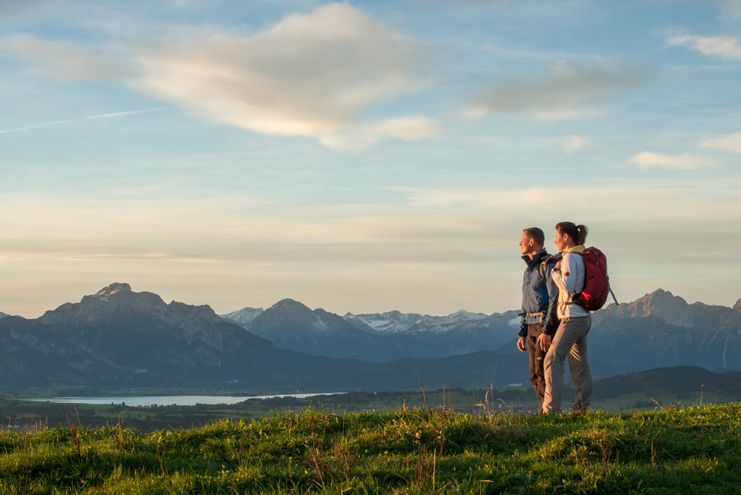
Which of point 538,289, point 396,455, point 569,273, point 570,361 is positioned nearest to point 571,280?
point 569,273

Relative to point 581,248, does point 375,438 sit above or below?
below

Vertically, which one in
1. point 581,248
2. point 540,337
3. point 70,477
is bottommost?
point 70,477

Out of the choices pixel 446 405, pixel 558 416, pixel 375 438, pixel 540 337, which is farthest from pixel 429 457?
pixel 540 337

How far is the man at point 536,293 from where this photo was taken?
17.2 metres

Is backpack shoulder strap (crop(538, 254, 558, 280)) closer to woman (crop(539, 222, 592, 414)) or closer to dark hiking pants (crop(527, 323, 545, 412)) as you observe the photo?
woman (crop(539, 222, 592, 414))

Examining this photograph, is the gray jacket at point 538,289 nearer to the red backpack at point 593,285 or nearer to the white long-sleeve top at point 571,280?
the white long-sleeve top at point 571,280

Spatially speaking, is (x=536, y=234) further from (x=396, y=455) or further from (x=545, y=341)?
(x=396, y=455)

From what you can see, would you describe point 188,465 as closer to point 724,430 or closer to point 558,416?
point 558,416

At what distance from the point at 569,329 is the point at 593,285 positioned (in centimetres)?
99

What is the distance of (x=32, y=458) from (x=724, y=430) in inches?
443

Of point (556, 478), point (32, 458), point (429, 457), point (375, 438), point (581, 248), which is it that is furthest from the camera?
point (581, 248)

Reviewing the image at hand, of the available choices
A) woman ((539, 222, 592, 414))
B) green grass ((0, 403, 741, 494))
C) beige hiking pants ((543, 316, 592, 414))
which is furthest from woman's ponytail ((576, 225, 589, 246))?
green grass ((0, 403, 741, 494))

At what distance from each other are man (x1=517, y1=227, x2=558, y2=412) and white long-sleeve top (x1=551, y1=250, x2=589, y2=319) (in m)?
0.48

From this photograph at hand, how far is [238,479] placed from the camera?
11359 mm
